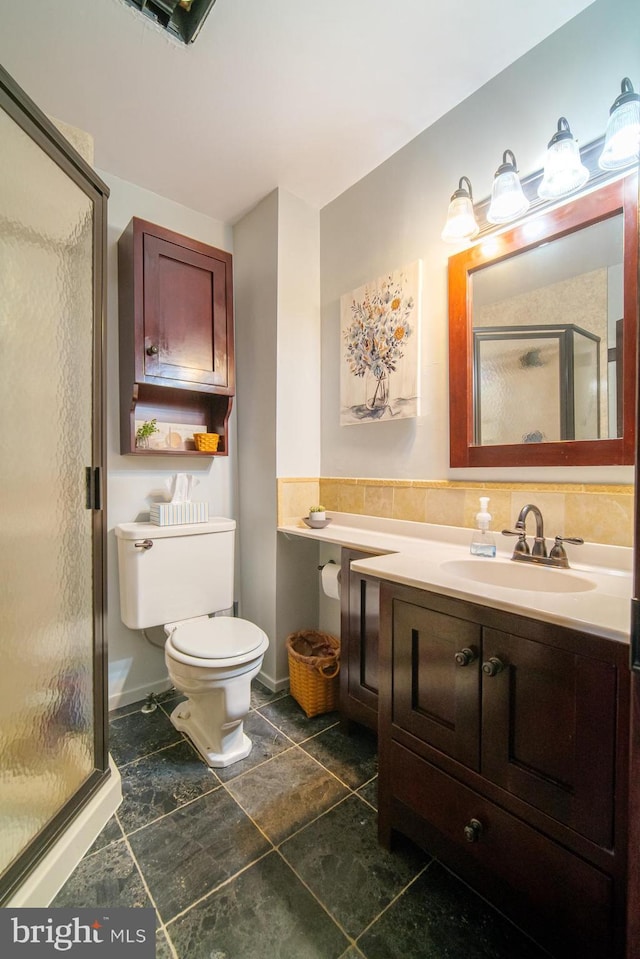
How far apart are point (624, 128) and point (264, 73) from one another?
117 centimetres

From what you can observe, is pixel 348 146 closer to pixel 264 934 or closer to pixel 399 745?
pixel 399 745

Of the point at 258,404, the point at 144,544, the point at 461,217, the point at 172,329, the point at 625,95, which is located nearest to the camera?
the point at 625,95

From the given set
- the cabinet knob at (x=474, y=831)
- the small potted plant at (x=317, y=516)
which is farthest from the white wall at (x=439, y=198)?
the cabinet knob at (x=474, y=831)

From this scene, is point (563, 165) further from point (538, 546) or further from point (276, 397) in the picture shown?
point (276, 397)

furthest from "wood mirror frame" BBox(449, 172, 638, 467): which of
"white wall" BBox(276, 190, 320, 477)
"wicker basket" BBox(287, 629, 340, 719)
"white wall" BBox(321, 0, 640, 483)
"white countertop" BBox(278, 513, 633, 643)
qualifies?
"wicker basket" BBox(287, 629, 340, 719)

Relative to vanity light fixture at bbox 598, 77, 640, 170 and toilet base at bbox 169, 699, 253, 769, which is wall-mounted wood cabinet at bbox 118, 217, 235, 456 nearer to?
toilet base at bbox 169, 699, 253, 769

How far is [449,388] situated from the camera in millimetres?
1526

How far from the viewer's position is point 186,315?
1864 mm

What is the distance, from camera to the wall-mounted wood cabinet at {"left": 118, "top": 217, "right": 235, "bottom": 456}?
5.69ft

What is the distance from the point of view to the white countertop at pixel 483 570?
0.77m

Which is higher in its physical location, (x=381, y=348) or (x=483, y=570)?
(x=381, y=348)

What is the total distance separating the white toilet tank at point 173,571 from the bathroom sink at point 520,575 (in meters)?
1.13

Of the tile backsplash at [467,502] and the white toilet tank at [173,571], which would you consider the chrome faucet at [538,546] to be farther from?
the white toilet tank at [173,571]

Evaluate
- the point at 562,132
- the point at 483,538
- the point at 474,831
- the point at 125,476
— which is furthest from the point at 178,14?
the point at 474,831
